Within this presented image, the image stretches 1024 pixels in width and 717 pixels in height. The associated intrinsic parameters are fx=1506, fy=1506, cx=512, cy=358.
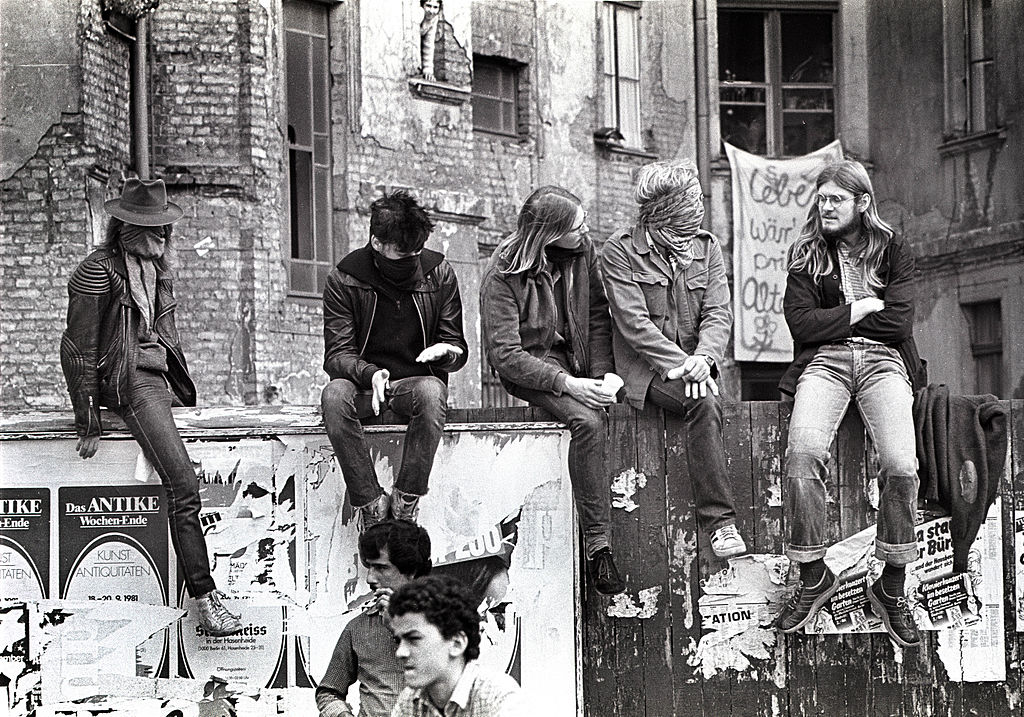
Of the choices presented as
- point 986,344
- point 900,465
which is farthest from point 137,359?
point 986,344

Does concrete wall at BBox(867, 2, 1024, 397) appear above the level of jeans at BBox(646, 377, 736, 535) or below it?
above

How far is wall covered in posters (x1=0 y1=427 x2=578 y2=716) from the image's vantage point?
706 cm

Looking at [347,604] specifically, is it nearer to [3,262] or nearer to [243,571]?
[243,571]

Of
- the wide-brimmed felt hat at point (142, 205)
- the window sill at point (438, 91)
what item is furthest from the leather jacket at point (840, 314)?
the window sill at point (438, 91)

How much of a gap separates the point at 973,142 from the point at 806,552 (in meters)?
10.8

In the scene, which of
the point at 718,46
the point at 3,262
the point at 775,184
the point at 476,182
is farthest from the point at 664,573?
the point at 718,46

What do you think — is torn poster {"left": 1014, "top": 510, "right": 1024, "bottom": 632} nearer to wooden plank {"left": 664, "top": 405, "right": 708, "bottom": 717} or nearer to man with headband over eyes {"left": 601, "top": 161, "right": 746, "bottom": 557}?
man with headband over eyes {"left": 601, "top": 161, "right": 746, "bottom": 557}

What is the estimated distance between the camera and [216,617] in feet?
22.9

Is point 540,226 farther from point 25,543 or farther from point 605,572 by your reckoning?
point 25,543

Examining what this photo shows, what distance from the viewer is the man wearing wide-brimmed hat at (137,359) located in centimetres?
690

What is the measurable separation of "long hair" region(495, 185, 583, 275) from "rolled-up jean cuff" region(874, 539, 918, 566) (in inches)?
81.4

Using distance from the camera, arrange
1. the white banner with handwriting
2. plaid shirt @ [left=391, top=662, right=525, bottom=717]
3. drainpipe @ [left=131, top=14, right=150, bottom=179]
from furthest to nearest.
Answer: the white banner with handwriting, drainpipe @ [left=131, top=14, right=150, bottom=179], plaid shirt @ [left=391, top=662, right=525, bottom=717]

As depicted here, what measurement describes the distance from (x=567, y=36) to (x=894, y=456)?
37.1ft

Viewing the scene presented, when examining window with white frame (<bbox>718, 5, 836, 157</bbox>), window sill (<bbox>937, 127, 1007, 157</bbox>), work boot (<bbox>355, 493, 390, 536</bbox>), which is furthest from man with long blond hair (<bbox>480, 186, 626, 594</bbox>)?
window with white frame (<bbox>718, 5, 836, 157</bbox>)
